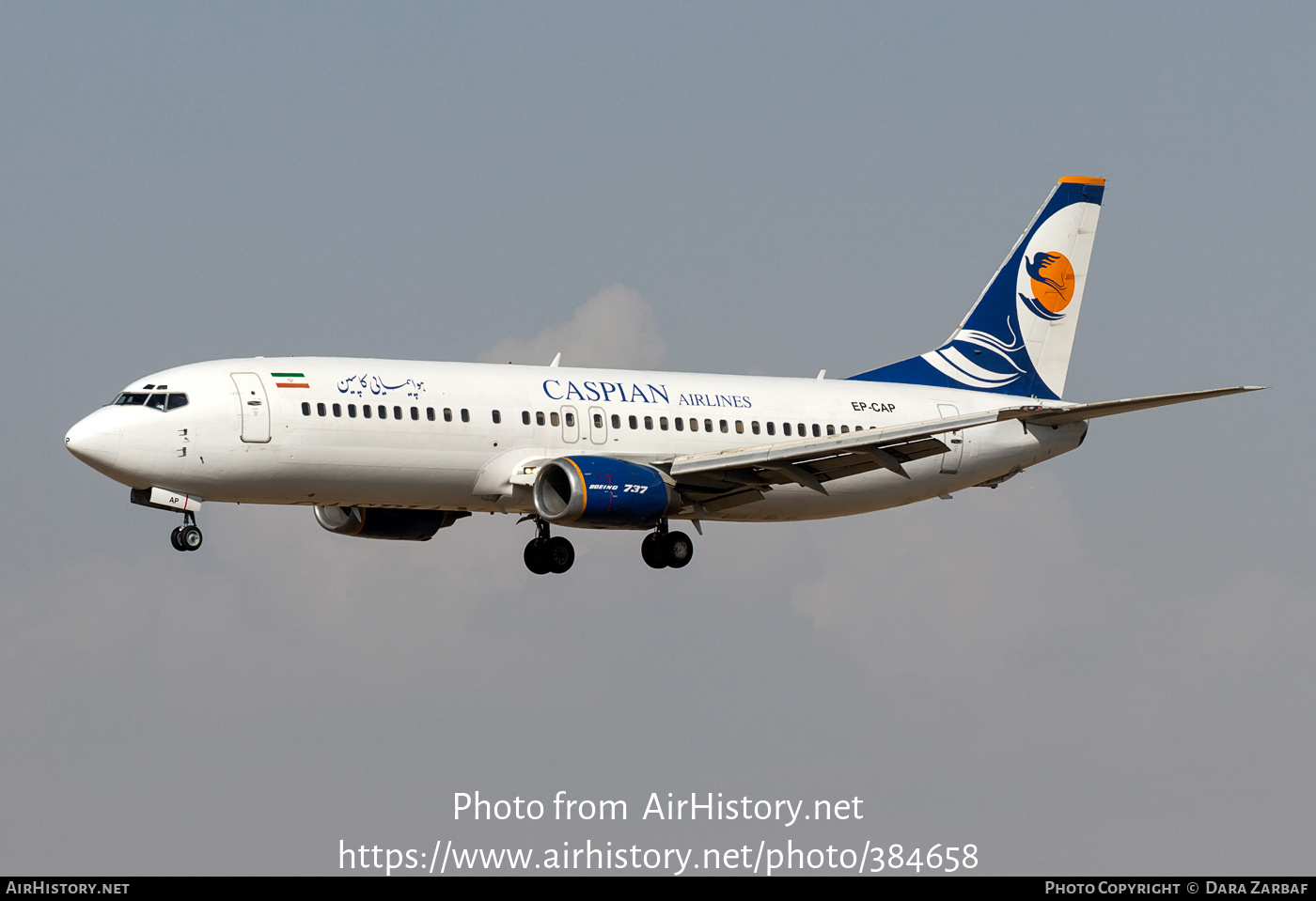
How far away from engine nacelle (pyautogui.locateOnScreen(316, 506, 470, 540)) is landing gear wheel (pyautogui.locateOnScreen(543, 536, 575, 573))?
2719 mm

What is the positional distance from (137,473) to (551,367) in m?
10.4

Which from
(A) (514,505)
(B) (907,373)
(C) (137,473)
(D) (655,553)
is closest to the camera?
(C) (137,473)

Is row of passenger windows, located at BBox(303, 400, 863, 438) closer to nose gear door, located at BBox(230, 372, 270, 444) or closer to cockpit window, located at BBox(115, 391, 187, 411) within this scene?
cockpit window, located at BBox(115, 391, 187, 411)

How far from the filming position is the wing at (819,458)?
152ft

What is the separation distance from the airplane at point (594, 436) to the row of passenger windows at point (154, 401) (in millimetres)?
39

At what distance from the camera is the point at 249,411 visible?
140 feet

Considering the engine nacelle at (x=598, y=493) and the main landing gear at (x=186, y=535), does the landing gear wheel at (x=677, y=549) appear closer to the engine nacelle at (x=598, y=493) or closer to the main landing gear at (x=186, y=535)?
the engine nacelle at (x=598, y=493)

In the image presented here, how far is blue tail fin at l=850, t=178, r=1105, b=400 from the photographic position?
55.2 m

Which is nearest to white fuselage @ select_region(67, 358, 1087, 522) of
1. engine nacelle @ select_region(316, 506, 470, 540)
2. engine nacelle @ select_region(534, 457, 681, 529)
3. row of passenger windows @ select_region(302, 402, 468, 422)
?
row of passenger windows @ select_region(302, 402, 468, 422)

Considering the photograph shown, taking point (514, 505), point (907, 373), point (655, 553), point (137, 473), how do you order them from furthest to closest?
point (907, 373)
point (655, 553)
point (514, 505)
point (137, 473)

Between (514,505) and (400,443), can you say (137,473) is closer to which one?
(400,443)

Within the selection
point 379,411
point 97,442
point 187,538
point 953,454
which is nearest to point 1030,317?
point 953,454

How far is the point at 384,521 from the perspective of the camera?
165 ft

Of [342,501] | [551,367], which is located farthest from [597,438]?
[342,501]
